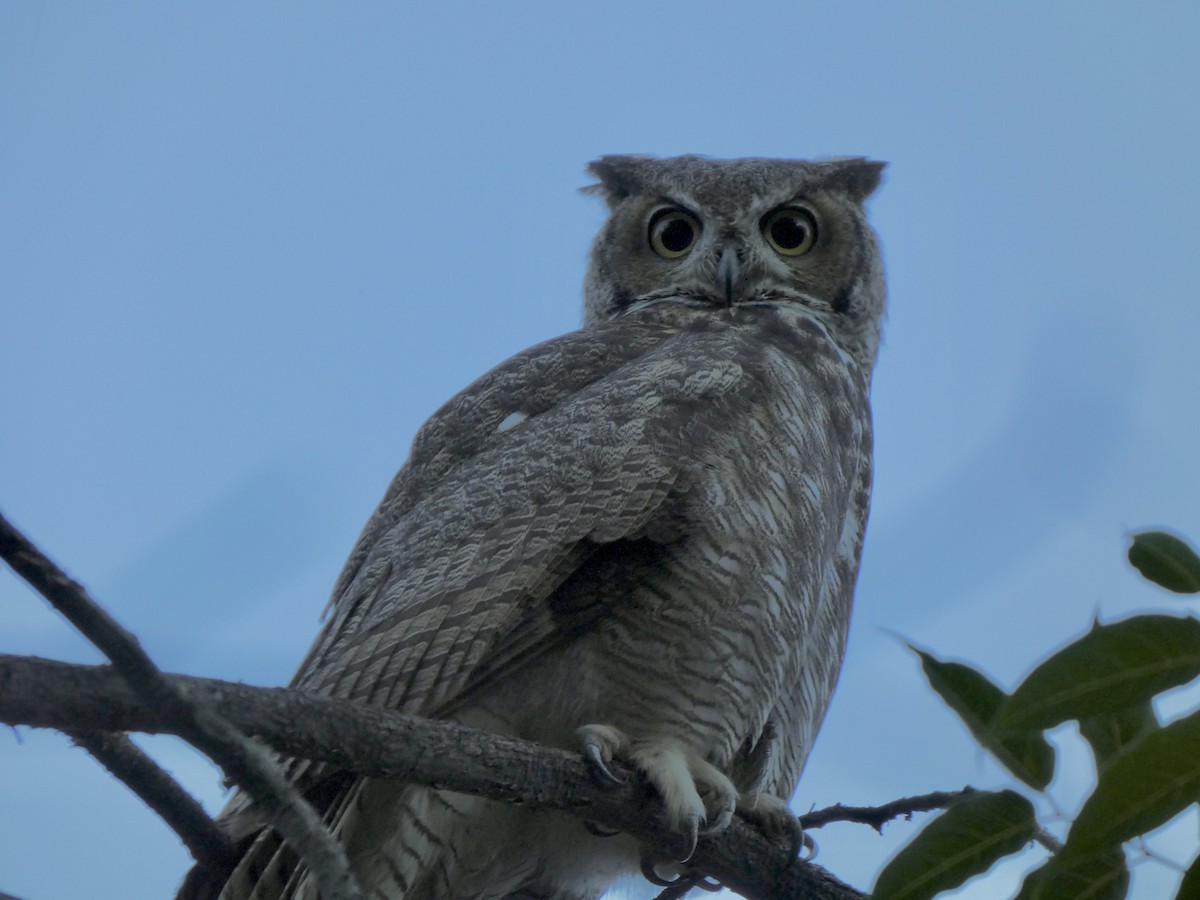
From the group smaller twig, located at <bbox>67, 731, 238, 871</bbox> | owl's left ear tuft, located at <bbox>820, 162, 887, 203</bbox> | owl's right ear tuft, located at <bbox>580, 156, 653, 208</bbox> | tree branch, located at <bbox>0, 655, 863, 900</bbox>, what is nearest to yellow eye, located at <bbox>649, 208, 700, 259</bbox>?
owl's right ear tuft, located at <bbox>580, 156, 653, 208</bbox>

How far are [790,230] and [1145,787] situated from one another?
292 centimetres

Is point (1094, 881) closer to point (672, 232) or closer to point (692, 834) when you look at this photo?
point (692, 834)

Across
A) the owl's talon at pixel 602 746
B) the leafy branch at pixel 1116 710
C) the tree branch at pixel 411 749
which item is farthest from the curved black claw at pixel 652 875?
the leafy branch at pixel 1116 710

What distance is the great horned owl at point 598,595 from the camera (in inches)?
95.4

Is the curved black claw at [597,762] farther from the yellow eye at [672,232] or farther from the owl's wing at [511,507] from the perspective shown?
the yellow eye at [672,232]

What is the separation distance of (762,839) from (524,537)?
2.24 feet

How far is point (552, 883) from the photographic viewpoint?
2.72 meters

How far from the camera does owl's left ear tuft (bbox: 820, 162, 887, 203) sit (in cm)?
409

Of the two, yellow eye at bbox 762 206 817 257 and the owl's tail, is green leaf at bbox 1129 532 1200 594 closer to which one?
the owl's tail

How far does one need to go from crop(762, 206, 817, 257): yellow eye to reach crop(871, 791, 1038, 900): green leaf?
2606 millimetres

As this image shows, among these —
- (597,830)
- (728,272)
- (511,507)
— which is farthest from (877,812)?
(728,272)

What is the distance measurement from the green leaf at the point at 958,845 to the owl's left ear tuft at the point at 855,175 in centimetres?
295

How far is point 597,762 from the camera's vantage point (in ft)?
7.13

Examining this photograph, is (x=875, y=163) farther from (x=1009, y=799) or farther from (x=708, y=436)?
(x=1009, y=799)
